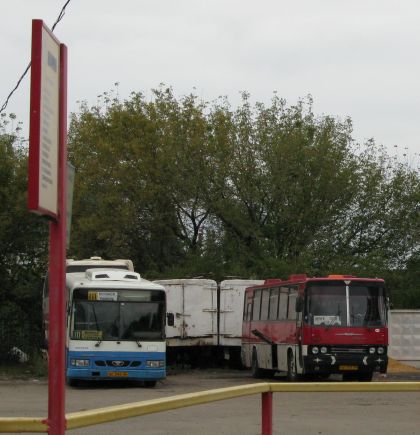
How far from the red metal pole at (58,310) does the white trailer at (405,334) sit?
33272 millimetres

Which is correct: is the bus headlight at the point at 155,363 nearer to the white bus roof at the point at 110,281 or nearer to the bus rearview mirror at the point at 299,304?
the white bus roof at the point at 110,281

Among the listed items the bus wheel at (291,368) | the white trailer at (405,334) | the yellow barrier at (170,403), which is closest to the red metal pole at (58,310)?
the yellow barrier at (170,403)

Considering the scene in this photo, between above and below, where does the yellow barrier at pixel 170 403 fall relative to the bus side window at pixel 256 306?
below

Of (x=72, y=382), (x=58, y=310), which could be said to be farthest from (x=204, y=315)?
(x=58, y=310)

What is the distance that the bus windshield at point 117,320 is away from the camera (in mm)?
27250

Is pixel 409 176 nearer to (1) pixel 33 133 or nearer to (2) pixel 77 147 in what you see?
(2) pixel 77 147


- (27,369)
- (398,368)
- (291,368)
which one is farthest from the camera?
(398,368)

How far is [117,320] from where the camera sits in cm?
2748

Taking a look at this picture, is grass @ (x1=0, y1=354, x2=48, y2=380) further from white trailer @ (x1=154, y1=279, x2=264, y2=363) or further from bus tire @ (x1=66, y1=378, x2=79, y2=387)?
white trailer @ (x1=154, y1=279, x2=264, y2=363)

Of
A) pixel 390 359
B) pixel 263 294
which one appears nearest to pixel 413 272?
pixel 390 359

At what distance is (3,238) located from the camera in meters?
38.8

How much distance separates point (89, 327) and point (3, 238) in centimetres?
1246

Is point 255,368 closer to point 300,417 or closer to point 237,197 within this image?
point 237,197

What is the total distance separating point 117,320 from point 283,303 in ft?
16.7
